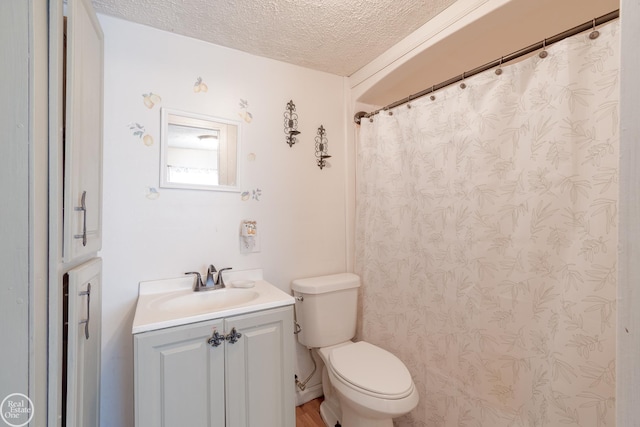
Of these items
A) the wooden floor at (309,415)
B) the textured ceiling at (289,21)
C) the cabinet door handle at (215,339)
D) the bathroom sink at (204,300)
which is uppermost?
the textured ceiling at (289,21)

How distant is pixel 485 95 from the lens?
122cm

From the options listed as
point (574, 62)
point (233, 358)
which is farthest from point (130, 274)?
point (574, 62)

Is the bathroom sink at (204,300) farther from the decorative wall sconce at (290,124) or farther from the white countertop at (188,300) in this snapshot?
the decorative wall sconce at (290,124)

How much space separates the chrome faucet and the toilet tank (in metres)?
0.46

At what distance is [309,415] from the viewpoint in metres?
1.70

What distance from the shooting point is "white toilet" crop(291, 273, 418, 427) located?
1.19m

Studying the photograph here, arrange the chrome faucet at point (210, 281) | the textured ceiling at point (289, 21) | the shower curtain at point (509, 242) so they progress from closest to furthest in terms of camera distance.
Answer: the shower curtain at point (509, 242) → the textured ceiling at point (289, 21) → the chrome faucet at point (210, 281)

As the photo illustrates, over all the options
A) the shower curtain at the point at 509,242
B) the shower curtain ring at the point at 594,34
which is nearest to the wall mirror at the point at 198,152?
the shower curtain at the point at 509,242

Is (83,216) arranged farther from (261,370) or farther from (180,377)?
(261,370)

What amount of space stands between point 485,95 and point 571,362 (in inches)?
43.3

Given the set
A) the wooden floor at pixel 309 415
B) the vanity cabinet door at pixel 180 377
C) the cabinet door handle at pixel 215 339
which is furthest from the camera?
the wooden floor at pixel 309 415

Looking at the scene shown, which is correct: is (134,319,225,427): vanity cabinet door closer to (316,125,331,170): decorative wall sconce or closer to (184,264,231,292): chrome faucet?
(184,264,231,292): chrome faucet

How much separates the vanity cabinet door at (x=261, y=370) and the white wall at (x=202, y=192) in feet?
1.56

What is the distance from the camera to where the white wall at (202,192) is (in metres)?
1.34
